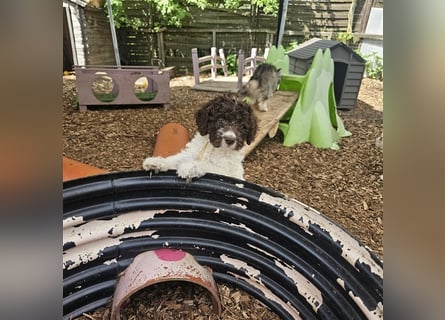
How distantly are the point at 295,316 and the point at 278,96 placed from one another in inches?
29.9

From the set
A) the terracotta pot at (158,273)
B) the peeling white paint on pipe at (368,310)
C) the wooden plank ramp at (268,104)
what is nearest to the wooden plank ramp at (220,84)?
the wooden plank ramp at (268,104)

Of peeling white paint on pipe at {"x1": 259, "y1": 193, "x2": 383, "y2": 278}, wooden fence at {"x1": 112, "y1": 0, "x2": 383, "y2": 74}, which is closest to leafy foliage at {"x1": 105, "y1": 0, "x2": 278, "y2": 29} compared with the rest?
wooden fence at {"x1": 112, "y1": 0, "x2": 383, "y2": 74}

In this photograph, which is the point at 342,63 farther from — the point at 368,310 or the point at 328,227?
the point at 368,310

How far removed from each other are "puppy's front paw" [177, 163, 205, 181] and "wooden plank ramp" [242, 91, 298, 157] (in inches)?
8.1

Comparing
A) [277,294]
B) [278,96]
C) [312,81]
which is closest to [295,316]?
[277,294]

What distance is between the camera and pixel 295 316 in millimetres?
562

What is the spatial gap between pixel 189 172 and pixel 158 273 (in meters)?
0.17

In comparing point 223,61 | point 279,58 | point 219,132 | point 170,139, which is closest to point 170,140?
point 170,139

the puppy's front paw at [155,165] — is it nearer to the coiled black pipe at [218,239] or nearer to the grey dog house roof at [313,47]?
the coiled black pipe at [218,239]

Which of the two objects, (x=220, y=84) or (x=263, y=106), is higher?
(x=220, y=84)

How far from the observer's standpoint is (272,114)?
3.32 feet

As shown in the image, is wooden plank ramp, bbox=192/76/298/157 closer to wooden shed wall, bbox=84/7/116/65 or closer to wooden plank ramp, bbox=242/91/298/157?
wooden plank ramp, bbox=242/91/298/157

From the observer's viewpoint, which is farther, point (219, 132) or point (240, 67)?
point (240, 67)

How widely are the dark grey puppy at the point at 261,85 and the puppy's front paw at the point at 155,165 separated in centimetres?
38
